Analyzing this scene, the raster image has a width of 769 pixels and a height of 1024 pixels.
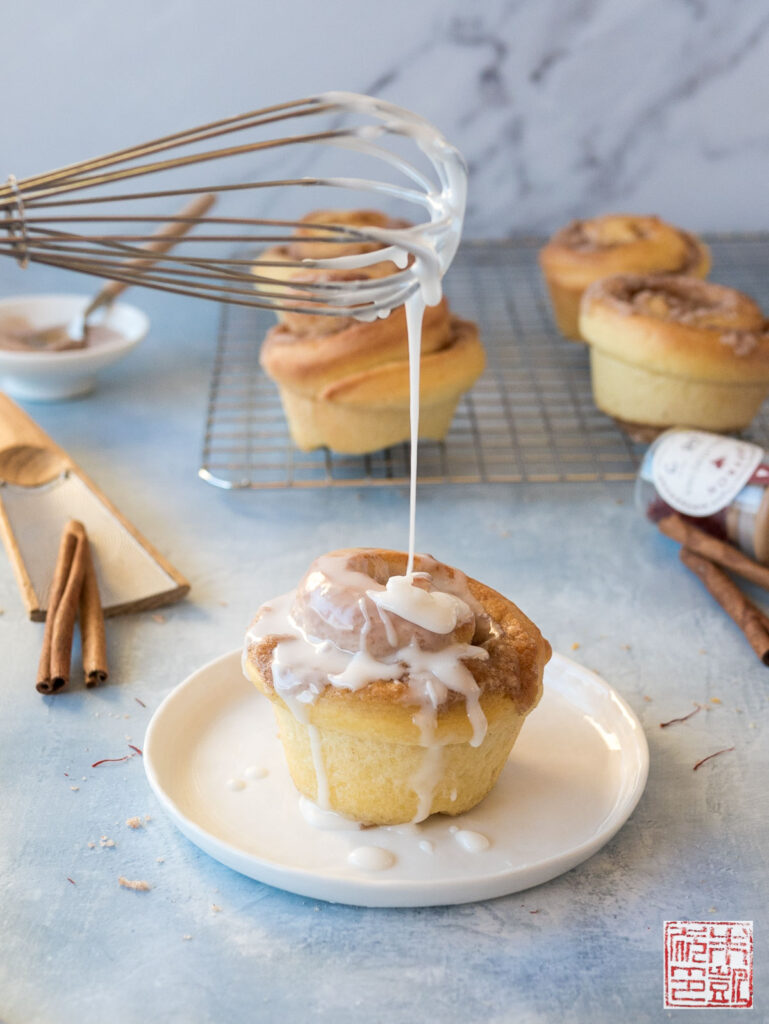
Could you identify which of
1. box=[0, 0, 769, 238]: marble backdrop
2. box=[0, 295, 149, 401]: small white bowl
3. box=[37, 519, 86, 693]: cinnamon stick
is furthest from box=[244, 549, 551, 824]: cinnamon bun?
box=[0, 0, 769, 238]: marble backdrop

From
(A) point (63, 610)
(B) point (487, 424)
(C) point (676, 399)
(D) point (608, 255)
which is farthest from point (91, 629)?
(D) point (608, 255)

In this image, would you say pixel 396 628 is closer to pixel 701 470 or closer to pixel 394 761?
pixel 394 761

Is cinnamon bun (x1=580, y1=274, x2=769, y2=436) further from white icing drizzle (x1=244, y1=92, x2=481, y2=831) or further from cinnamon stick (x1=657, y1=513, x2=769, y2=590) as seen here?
white icing drizzle (x1=244, y1=92, x2=481, y2=831)

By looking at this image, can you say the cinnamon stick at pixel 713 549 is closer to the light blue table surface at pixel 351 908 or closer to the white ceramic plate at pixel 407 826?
the light blue table surface at pixel 351 908

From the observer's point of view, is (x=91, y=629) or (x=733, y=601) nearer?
(x=91, y=629)

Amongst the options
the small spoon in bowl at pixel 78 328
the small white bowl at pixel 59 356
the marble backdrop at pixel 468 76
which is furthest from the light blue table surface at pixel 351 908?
the marble backdrop at pixel 468 76

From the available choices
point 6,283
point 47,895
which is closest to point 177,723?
point 47,895
